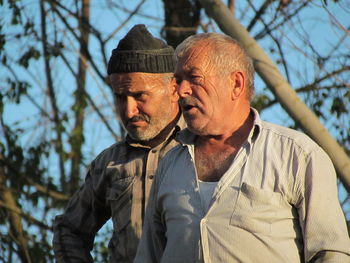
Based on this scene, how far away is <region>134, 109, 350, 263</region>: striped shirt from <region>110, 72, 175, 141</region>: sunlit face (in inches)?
42.1

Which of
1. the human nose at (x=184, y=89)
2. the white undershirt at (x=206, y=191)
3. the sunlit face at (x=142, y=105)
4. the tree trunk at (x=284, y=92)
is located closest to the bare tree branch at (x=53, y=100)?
the tree trunk at (x=284, y=92)

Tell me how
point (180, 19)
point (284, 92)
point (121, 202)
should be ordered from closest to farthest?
point (121, 202)
point (284, 92)
point (180, 19)

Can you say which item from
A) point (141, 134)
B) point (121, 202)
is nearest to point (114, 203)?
point (121, 202)

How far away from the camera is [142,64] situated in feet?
18.9

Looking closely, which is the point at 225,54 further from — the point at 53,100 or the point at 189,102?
the point at 53,100

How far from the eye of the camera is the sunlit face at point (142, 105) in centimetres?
557

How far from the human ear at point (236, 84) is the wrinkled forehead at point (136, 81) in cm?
104

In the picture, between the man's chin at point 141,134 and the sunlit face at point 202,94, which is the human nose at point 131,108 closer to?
the man's chin at point 141,134

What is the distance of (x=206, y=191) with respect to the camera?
4.47m

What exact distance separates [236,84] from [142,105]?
104 cm

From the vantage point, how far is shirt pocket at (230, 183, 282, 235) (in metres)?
4.31

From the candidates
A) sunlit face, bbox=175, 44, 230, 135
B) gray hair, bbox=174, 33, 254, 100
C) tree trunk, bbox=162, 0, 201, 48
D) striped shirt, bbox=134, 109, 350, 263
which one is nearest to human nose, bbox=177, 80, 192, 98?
sunlit face, bbox=175, 44, 230, 135

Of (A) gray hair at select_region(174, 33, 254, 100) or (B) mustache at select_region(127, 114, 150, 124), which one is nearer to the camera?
(A) gray hair at select_region(174, 33, 254, 100)

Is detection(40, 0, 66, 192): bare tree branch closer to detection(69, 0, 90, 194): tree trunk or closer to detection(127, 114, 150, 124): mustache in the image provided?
detection(69, 0, 90, 194): tree trunk
